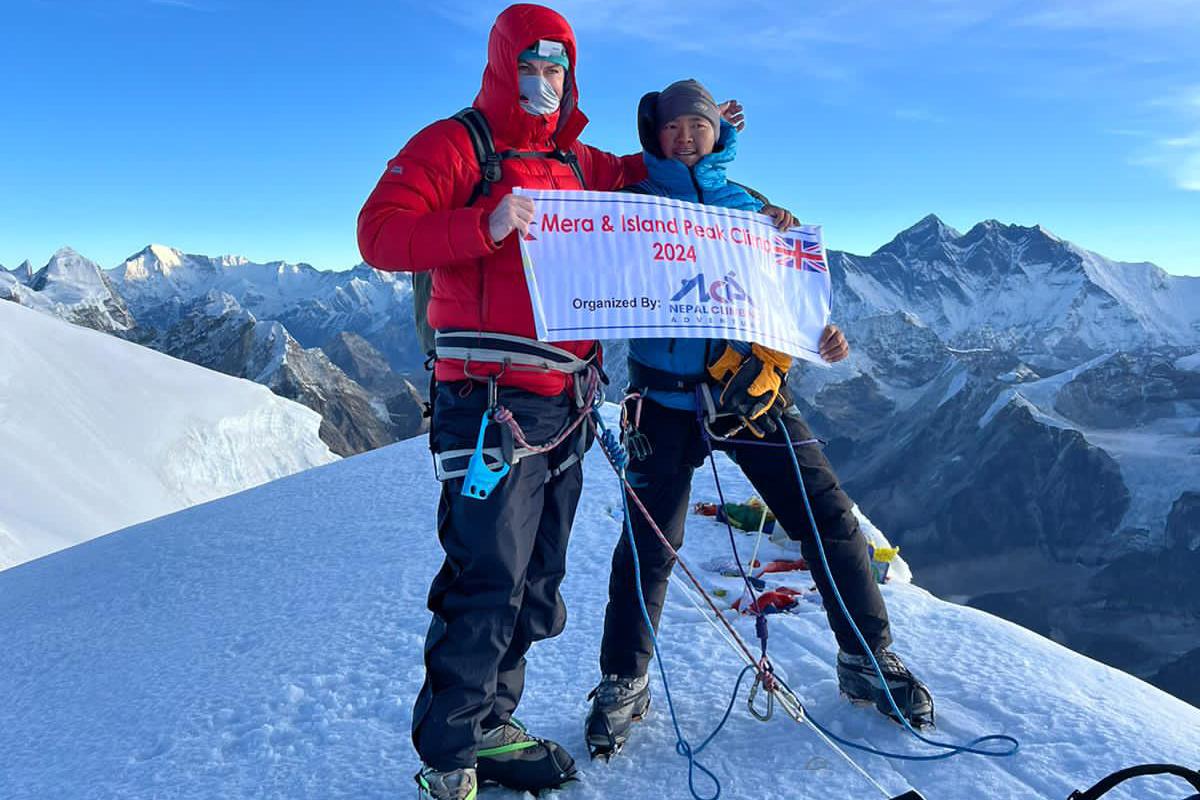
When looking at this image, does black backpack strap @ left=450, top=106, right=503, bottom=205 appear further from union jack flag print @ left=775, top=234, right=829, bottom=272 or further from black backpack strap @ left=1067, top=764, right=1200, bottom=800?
black backpack strap @ left=1067, top=764, right=1200, bottom=800

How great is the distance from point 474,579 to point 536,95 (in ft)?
6.59

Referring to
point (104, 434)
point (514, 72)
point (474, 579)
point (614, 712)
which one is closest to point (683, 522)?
point (614, 712)

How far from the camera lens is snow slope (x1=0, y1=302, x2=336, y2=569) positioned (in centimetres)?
2006

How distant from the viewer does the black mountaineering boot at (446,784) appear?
10.2ft

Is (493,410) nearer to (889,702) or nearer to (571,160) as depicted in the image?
(571,160)

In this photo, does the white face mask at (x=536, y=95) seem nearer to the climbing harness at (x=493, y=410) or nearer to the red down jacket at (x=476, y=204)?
the red down jacket at (x=476, y=204)

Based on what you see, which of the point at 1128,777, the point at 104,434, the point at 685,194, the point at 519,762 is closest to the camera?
the point at 1128,777

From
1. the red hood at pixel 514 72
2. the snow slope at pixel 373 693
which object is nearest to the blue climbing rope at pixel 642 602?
the snow slope at pixel 373 693

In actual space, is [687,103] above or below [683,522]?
above

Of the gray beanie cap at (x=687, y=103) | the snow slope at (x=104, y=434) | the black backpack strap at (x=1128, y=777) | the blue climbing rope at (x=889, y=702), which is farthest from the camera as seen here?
the snow slope at (x=104, y=434)

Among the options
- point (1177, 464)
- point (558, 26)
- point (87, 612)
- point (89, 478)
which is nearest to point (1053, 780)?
point (558, 26)

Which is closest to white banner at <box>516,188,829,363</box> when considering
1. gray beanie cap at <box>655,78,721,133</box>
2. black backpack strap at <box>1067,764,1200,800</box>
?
gray beanie cap at <box>655,78,721,133</box>

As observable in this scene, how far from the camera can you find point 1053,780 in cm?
346

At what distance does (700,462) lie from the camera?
159 inches
